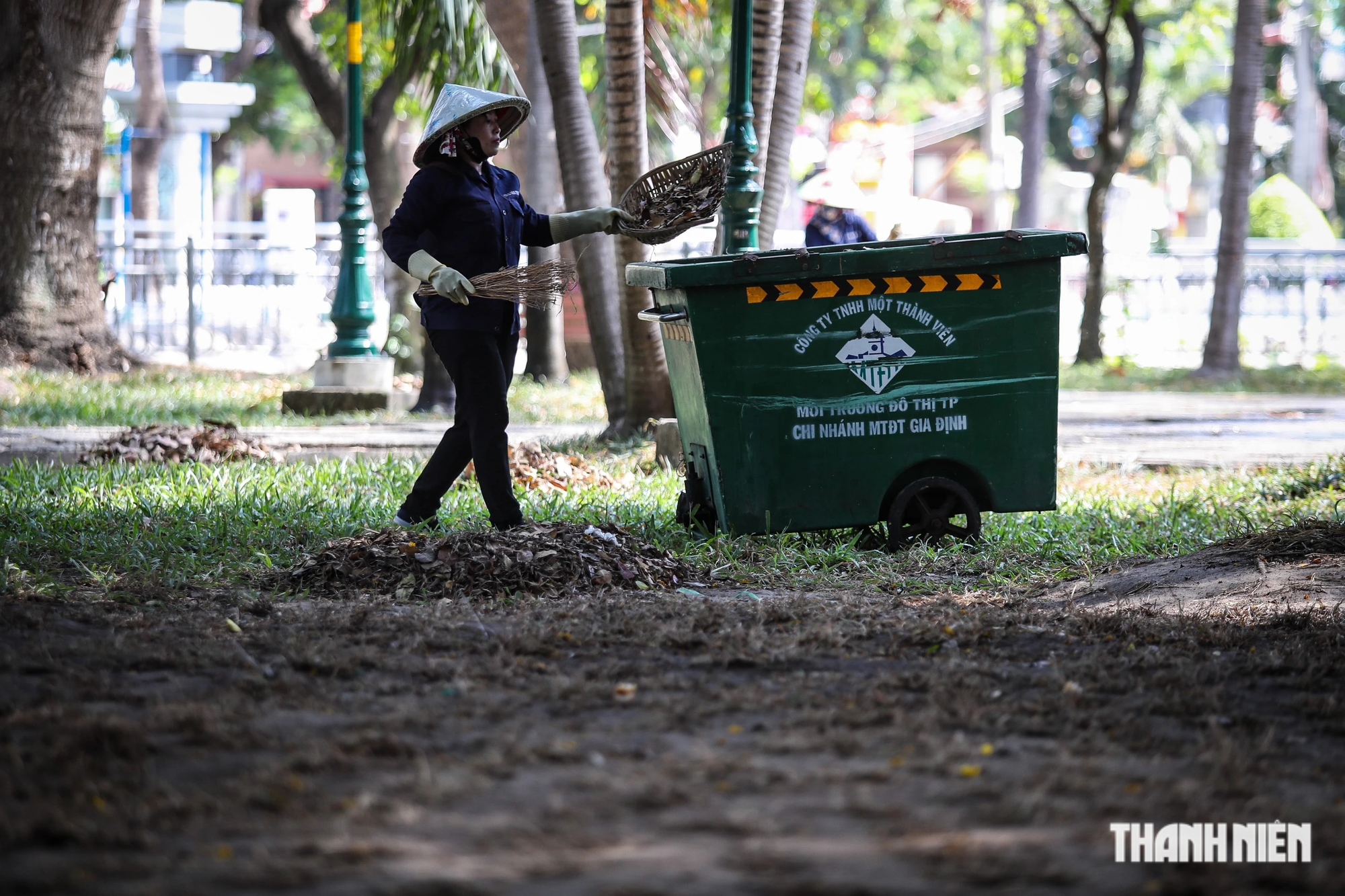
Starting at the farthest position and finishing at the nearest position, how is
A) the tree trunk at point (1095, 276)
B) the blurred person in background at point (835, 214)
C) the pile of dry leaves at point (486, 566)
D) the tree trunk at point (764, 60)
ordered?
1. the tree trunk at point (1095, 276)
2. the blurred person in background at point (835, 214)
3. the tree trunk at point (764, 60)
4. the pile of dry leaves at point (486, 566)

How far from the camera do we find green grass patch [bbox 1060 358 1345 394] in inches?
606

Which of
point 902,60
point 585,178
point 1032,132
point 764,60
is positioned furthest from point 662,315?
point 902,60

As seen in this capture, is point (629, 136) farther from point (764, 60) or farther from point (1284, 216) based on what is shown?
point (1284, 216)

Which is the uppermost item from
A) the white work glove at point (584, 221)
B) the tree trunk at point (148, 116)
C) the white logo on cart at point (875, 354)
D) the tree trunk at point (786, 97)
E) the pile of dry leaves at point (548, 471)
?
the tree trunk at point (148, 116)

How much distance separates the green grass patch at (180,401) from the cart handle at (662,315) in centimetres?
511

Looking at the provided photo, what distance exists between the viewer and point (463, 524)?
651 centimetres

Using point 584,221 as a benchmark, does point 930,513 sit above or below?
below

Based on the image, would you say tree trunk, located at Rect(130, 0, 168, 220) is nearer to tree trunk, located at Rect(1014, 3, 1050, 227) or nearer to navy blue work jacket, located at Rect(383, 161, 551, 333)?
tree trunk, located at Rect(1014, 3, 1050, 227)

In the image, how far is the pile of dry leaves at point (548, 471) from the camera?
7785mm

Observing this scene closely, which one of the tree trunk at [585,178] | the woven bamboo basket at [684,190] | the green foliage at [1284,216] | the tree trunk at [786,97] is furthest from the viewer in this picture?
the green foliage at [1284,216]

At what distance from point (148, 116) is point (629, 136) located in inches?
737

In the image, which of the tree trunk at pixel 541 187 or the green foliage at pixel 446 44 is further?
the tree trunk at pixel 541 187

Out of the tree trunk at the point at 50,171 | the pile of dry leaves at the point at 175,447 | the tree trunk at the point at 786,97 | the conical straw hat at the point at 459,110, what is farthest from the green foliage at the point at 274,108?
the conical straw hat at the point at 459,110

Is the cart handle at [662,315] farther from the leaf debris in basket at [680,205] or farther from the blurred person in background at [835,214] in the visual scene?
the blurred person in background at [835,214]
